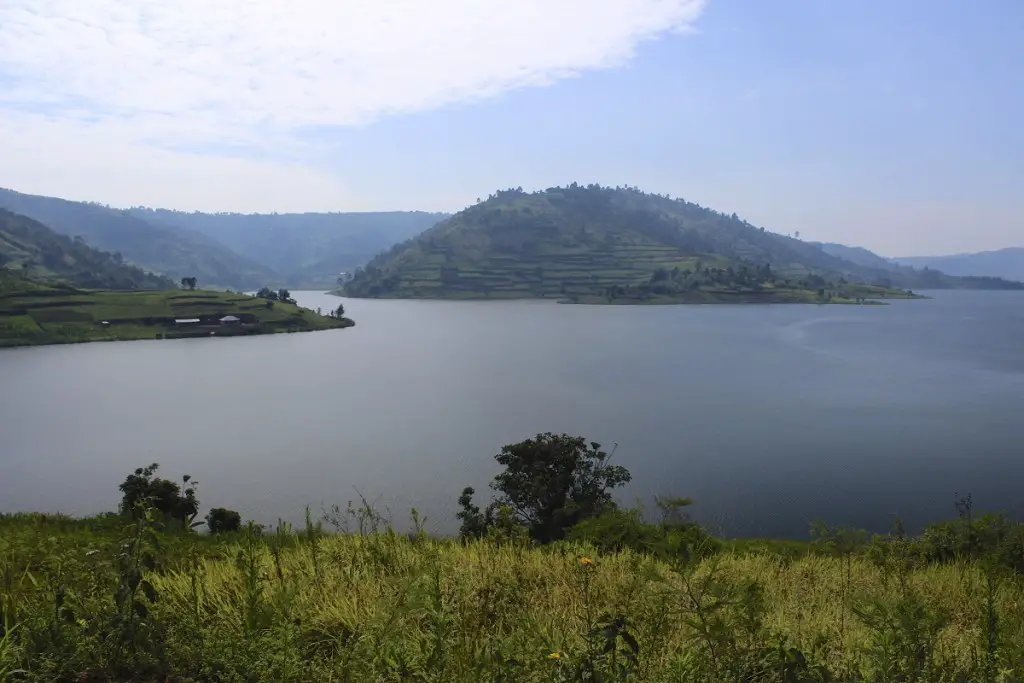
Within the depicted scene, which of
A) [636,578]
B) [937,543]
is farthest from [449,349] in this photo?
[636,578]

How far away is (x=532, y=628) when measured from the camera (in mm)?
5078

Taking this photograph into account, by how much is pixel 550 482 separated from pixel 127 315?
4799 inches

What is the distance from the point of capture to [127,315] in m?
124

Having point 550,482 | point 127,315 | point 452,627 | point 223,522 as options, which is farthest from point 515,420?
point 127,315

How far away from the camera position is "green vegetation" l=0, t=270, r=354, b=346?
11212 centimetres

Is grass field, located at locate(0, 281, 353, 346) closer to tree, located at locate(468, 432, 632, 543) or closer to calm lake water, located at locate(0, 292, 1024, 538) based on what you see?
calm lake water, located at locate(0, 292, 1024, 538)

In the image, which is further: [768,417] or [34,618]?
[768,417]

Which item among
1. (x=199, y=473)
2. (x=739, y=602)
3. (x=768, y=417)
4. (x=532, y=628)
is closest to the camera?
(x=739, y=602)

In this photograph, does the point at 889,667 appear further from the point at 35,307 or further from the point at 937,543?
the point at 35,307

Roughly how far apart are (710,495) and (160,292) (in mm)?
143012

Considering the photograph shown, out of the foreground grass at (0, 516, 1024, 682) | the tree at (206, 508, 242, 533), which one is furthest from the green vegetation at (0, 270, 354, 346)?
the foreground grass at (0, 516, 1024, 682)

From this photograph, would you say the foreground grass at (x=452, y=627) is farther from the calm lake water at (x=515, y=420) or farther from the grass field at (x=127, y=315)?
the grass field at (x=127, y=315)

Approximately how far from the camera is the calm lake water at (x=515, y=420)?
132 ft

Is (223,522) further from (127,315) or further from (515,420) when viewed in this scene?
(127,315)
